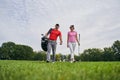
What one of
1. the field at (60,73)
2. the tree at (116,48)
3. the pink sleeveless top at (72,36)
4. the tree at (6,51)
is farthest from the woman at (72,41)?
the tree at (6,51)

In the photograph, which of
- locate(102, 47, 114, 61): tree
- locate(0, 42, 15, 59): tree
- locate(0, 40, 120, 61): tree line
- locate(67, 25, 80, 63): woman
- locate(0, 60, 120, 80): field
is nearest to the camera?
locate(0, 60, 120, 80): field

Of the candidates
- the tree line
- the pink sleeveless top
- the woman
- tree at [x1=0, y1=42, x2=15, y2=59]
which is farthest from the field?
tree at [x1=0, y1=42, x2=15, y2=59]

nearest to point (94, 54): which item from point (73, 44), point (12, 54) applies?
point (12, 54)

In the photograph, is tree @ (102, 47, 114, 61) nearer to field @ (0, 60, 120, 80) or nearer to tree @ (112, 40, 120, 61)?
tree @ (112, 40, 120, 61)

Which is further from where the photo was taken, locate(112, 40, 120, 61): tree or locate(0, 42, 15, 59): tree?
locate(0, 42, 15, 59): tree

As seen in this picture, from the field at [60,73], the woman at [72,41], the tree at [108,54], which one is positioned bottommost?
the field at [60,73]

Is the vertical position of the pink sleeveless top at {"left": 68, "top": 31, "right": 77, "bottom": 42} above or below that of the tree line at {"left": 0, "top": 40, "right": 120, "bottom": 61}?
below

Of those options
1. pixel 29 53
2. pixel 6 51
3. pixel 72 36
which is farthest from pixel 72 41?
pixel 29 53

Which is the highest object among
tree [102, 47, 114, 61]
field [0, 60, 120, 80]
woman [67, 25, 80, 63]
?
tree [102, 47, 114, 61]

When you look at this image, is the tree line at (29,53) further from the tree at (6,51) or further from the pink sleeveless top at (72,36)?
the pink sleeveless top at (72,36)

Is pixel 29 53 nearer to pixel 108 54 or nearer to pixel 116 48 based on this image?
pixel 108 54

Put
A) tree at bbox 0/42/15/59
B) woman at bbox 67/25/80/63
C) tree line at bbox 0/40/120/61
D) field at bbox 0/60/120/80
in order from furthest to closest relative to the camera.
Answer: tree at bbox 0/42/15/59 → tree line at bbox 0/40/120/61 → woman at bbox 67/25/80/63 → field at bbox 0/60/120/80

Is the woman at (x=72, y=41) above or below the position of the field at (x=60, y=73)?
above

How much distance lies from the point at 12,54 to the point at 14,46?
5.97 meters
